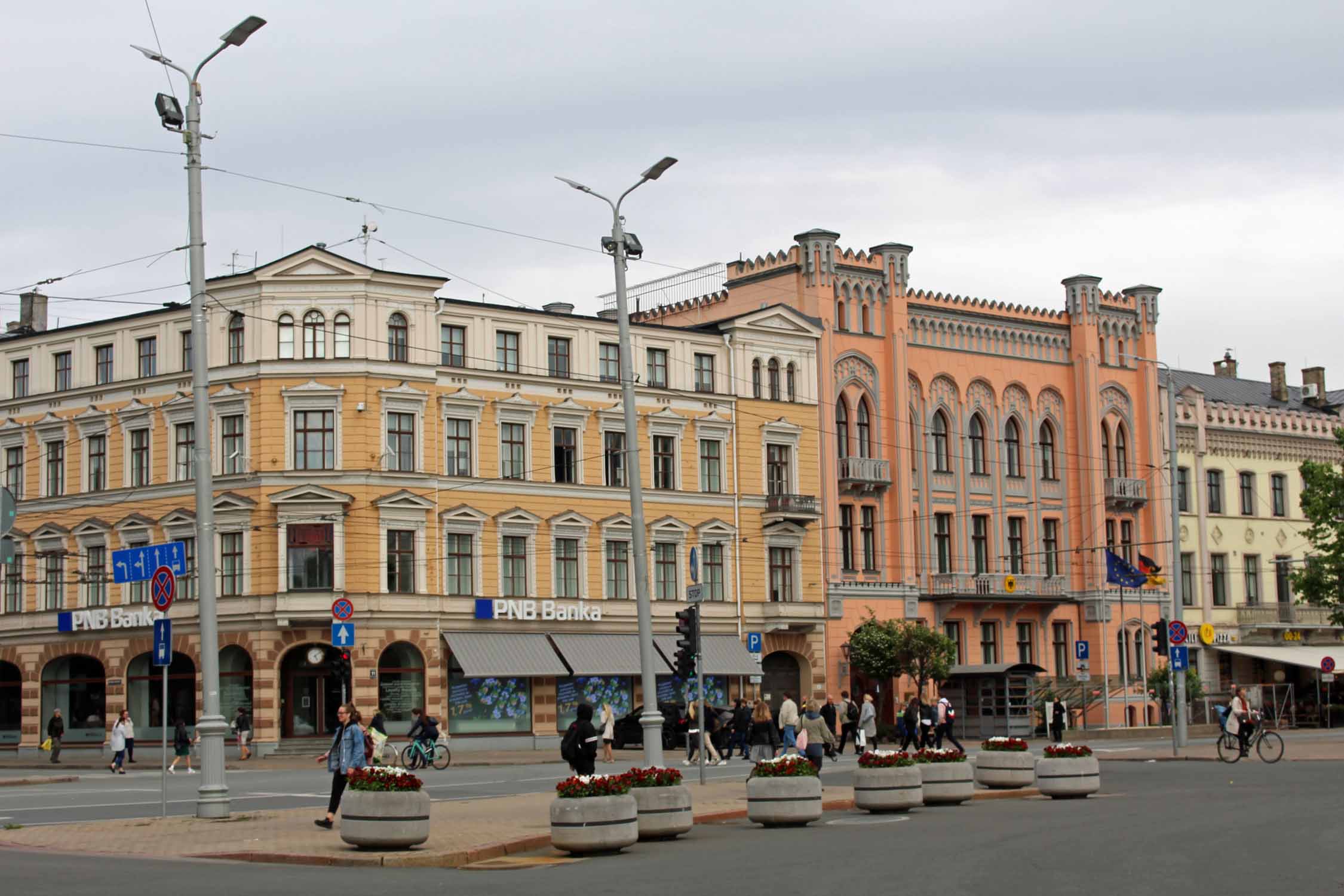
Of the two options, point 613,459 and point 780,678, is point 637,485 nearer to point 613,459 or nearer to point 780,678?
point 613,459

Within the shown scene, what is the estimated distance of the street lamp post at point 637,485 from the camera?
1133 inches

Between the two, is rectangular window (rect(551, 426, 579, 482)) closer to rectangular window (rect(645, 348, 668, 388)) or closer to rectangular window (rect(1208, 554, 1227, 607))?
rectangular window (rect(645, 348, 668, 388))

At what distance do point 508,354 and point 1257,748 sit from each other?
86.1 feet

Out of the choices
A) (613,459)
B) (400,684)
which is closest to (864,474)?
(613,459)

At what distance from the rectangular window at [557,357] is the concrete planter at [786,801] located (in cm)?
3392

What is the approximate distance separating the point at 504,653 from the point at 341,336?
35.0 feet

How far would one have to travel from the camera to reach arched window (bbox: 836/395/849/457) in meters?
62.2

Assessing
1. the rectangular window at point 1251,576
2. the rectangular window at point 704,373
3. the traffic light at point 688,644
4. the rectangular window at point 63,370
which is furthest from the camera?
the rectangular window at point 1251,576

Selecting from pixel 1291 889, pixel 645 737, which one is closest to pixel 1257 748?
pixel 645 737

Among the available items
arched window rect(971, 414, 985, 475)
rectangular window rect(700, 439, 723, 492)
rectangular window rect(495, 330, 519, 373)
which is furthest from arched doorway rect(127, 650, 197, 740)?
arched window rect(971, 414, 985, 475)

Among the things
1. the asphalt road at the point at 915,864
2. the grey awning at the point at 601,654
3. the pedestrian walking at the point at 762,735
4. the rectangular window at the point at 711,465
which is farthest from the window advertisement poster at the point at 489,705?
the asphalt road at the point at 915,864

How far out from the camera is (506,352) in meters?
54.9

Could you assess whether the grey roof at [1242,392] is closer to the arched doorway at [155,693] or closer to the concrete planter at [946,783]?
the arched doorway at [155,693]

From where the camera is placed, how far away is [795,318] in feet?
199
